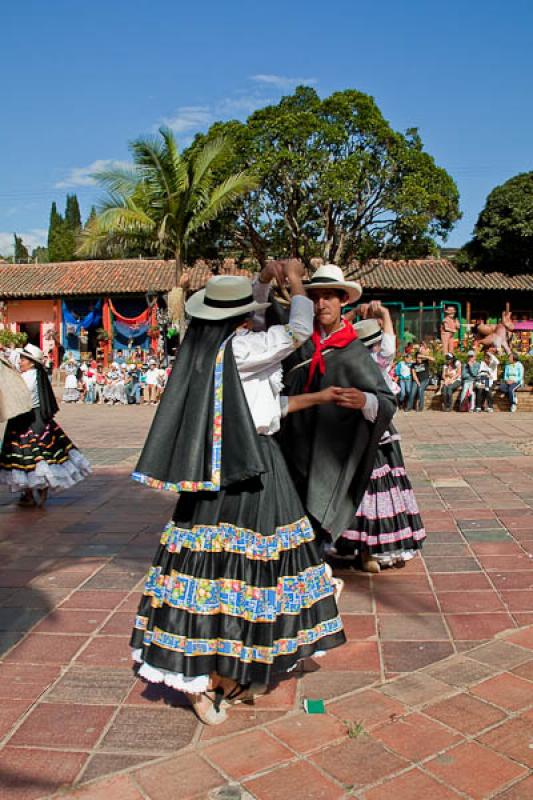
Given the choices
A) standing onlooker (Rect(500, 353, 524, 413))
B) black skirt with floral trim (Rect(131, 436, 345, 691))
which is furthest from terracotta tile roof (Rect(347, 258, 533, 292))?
black skirt with floral trim (Rect(131, 436, 345, 691))

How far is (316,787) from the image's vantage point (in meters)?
2.52

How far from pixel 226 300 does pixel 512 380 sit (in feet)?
52.8

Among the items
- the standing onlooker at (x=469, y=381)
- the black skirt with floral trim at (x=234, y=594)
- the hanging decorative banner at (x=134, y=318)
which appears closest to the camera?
the black skirt with floral trim at (x=234, y=594)

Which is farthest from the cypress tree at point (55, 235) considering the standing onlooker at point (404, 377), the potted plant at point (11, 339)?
the standing onlooker at point (404, 377)

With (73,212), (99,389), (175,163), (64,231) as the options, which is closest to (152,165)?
(175,163)

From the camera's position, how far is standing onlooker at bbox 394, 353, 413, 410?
18.4m

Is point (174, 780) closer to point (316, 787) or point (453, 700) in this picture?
point (316, 787)

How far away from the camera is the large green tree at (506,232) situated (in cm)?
3038

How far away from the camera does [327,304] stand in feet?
12.4

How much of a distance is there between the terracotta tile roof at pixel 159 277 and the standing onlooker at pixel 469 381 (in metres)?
12.8

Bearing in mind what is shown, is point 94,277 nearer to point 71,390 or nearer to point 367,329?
point 71,390

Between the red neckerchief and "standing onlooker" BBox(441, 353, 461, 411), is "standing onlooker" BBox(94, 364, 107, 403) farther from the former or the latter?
the red neckerchief

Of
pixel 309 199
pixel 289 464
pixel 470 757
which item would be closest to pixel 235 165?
pixel 309 199

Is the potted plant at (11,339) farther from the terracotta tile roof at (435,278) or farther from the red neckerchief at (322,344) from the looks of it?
the red neckerchief at (322,344)
